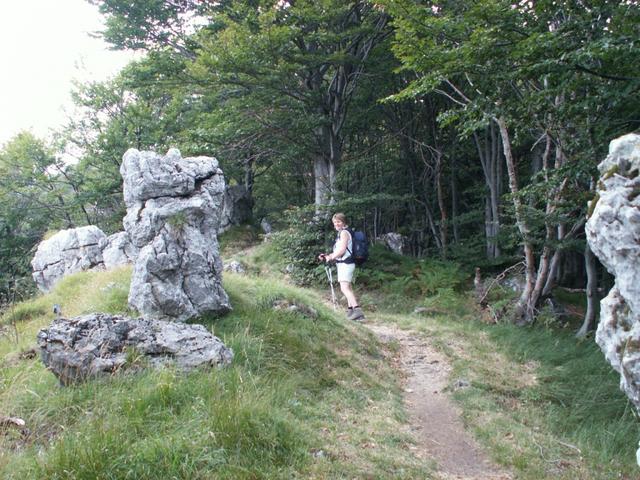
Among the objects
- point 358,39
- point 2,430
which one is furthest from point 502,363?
point 358,39

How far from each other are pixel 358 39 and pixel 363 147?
17.7 feet

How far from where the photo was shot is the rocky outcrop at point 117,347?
4566 millimetres

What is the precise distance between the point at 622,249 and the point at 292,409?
325cm

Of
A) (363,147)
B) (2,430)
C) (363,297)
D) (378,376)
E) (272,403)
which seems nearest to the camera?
(2,430)

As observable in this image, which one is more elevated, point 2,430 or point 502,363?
point 2,430

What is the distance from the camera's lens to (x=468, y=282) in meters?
13.2

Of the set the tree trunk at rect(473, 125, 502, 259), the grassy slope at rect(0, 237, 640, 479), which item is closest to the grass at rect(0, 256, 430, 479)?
the grassy slope at rect(0, 237, 640, 479)

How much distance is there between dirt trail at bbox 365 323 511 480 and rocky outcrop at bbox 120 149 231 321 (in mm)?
2922

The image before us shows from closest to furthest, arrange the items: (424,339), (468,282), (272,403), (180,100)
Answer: (272,403)
(424,339)
(468,282)
(180,100)

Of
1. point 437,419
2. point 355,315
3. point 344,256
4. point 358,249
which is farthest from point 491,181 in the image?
point 437,419

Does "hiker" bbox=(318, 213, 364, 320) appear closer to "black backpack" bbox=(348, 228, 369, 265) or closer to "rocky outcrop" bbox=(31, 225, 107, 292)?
"black backpack" bbox=(348, 228, 369, 265)

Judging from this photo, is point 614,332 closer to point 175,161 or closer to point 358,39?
point 175,161

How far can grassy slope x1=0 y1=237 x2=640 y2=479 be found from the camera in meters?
3.44

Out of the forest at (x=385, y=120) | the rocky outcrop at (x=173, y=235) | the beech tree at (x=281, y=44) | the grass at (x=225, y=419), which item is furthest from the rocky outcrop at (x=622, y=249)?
the beech tree at (x=281, y=44)
